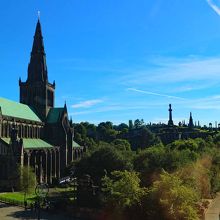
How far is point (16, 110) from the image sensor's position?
79625mm

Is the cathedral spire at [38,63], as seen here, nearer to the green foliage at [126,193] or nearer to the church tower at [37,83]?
the church tower at [37,83]

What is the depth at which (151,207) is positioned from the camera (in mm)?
31594

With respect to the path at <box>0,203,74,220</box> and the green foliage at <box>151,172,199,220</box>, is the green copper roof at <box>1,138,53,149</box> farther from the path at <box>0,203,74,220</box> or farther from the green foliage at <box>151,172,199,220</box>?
the green foliage at <box>151,172,199,220</box>

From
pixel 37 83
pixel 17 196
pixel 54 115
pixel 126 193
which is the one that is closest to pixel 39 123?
pixel 54 115

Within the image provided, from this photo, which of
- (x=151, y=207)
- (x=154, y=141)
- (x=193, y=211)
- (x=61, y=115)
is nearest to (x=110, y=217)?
(x=151, y=207)

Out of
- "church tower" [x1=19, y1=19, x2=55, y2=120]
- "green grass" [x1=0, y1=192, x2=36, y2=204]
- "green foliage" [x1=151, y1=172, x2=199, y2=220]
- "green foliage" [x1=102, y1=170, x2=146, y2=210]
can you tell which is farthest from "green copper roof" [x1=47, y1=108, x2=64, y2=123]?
"green foliage" [x1=151, y1=172, x2=199, y2=220]

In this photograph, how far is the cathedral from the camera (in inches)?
2901

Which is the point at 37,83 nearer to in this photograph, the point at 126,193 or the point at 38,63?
the point at 38,63

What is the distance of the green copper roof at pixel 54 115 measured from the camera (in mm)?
90875

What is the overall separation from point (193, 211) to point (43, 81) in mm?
65092

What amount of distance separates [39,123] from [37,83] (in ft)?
31.1

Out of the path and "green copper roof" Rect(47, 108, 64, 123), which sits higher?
"green copper roof" Rect(47, 108, 64, 123)

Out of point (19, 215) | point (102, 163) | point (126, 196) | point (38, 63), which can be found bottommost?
point (19, 215)

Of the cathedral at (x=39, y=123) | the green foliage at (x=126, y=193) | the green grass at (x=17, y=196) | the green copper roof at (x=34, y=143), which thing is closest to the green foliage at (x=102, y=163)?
the green grass at (x=17, y=196)
